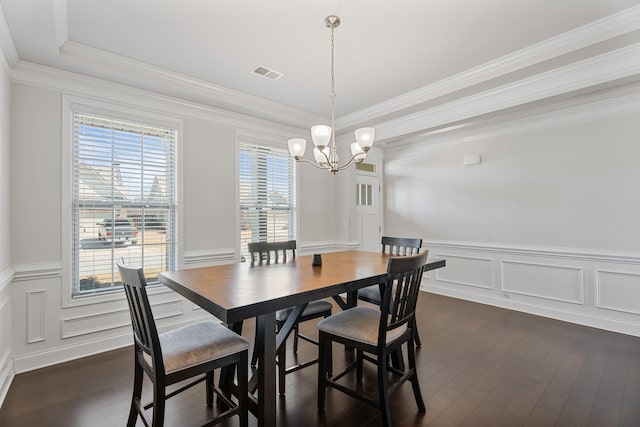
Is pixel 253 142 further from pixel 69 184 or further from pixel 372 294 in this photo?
pixel 372 294

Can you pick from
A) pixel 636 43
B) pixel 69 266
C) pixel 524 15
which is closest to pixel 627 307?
pixel 636 43

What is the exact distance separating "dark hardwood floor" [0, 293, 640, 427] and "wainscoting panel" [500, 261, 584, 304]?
1.80 feet

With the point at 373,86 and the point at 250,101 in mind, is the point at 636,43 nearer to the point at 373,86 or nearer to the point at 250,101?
the point at 373,86

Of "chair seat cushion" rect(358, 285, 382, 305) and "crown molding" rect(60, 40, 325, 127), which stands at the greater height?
"crown molding" rect(60, 40, 325, 127)

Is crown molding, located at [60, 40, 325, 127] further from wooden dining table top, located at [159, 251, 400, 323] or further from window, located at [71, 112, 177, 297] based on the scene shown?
wooden dining table top, located at [159, 251, 400, 323]

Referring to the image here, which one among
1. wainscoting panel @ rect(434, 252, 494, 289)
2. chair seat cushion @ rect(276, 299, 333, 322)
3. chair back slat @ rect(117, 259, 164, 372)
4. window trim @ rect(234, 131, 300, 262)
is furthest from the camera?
wainscoting panel @ rect(434, 252, 494, 289)

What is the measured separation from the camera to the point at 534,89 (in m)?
3.01

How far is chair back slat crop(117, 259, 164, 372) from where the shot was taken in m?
1.47

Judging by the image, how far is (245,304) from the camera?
4.91 ft

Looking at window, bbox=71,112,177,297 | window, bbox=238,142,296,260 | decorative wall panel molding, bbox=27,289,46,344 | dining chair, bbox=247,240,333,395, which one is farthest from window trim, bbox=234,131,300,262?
decorative wall panel molding, bbox=27,289,46,344

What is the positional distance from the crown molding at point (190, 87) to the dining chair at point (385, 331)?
277 centimetres

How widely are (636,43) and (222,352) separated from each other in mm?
3851

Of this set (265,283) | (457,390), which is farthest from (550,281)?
(265,283)

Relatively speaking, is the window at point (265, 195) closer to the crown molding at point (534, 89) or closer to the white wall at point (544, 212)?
the crown molding at point (534, 89)
